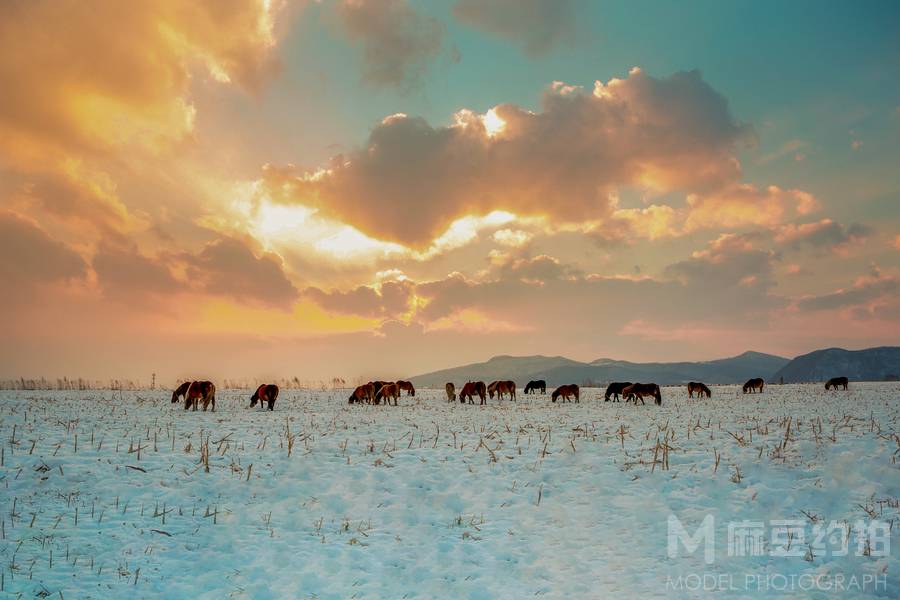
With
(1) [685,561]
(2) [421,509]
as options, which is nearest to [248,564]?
(2) [421,509]

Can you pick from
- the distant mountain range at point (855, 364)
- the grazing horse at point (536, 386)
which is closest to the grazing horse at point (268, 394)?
the grazing horse at point (536, 386)

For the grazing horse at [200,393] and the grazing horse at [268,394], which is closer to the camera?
the grazing horse at [200,393]

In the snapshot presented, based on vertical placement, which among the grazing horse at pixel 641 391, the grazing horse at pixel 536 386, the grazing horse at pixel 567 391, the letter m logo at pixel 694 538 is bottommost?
the letter m logo at pixel 694 538

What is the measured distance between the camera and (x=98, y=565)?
880 cm

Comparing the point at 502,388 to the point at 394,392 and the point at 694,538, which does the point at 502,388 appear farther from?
the point at 694,538

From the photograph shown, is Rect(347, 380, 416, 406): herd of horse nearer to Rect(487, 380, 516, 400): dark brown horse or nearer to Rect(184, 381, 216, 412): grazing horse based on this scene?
Rect(487, 380, 516, 400): dark brown horse

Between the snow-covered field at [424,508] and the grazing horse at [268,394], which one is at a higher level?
the grazing horse at [268,394]

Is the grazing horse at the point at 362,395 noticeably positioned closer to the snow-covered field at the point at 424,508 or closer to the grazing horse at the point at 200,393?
the grazing horse at the point at 200,393

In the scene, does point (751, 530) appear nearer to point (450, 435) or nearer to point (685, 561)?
point (685, 561)

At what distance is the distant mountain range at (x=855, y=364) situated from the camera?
524 ft

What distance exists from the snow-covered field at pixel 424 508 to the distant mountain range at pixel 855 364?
167342mm

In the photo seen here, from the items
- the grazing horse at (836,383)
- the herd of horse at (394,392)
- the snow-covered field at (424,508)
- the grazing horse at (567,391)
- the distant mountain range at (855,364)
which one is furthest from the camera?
the distant mountain range at (855,364)

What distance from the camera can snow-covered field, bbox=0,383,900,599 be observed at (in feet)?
29.6

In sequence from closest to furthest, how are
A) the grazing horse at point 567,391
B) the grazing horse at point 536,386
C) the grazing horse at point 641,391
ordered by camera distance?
the grazing horse at point 641,391 → the grazing horse at point 567,391 → the grazing horse at point 536,386
